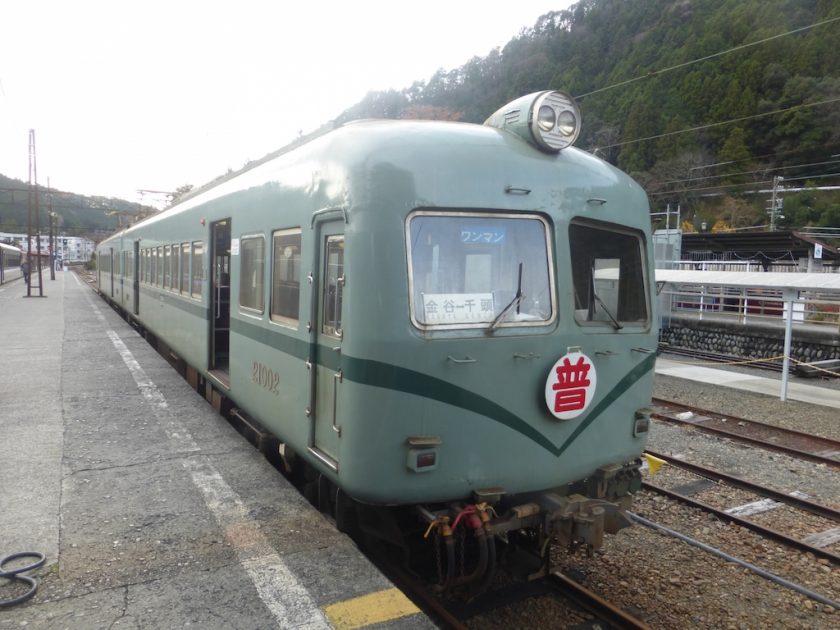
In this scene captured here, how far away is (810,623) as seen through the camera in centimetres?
431

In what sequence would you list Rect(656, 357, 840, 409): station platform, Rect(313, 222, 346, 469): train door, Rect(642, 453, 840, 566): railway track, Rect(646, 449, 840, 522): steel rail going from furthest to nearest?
Rect(656, 357, 840, 409): station platform, Rect(646, 449, 840, 522): steel rail, Rect(642, 453, 840, 566): railway track, Rect(313, 222, 346, 469): train door

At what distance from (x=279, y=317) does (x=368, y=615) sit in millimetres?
2445

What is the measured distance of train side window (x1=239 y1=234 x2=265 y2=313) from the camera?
5.31 meters

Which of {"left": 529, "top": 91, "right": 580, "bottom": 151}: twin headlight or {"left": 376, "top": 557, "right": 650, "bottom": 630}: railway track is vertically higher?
{"left": 529, "top": 91, "right": 580, "bottom": 151}: twin headlight

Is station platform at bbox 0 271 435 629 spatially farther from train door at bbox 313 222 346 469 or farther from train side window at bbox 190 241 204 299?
train side window at bbox 190 241 204 299

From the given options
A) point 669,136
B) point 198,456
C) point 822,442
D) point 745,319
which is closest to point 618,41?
point 669,136

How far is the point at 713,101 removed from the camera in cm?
6203

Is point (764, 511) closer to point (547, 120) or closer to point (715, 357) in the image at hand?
point (547, 120)

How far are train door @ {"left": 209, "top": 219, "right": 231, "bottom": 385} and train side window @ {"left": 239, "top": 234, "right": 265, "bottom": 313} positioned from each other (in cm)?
138

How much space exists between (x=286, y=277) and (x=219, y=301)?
3251 mm

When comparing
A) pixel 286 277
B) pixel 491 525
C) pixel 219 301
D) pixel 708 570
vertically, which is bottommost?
pixel 708 570

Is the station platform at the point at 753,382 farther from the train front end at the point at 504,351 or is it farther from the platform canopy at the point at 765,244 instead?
the train front end at the point at 504,351

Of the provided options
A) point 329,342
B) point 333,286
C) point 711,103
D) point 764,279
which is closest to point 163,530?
point 329,342

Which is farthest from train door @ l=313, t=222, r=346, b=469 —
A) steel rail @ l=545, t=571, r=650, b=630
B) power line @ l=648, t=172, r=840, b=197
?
power line @ l=648, t=172, r=840, b=197
